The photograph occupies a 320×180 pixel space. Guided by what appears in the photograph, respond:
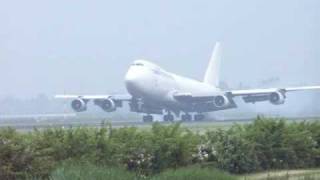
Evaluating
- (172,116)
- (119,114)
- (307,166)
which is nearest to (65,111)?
(119,114)

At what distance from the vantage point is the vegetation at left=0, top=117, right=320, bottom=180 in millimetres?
13594

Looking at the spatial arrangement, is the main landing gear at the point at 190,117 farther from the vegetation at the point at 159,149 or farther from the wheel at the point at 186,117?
the vegetation at the point at 159,149

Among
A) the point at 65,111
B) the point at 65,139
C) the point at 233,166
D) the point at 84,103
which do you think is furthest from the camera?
the point at 65,111

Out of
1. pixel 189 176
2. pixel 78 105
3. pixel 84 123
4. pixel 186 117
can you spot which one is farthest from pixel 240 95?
pixel 189 176

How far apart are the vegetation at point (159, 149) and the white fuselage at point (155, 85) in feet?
155

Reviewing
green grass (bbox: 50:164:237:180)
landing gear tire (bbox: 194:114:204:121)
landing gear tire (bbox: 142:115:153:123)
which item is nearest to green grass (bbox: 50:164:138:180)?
green grass (bbox: 50:164:237:180)

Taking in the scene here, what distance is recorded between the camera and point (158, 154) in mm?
15742

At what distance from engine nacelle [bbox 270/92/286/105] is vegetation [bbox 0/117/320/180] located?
4416 cm

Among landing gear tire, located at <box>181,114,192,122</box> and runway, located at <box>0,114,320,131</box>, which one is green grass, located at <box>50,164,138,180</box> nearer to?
runway, located at <box>0,114,320,131</box>

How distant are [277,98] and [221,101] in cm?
585

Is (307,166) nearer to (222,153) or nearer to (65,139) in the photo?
(222,153)

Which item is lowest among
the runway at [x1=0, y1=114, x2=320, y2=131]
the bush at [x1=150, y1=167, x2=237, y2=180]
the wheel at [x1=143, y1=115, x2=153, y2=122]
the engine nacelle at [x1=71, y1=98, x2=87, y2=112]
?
the bush at [x1=150, y1=167, x2=237, y2=180]

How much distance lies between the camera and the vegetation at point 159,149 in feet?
44.6

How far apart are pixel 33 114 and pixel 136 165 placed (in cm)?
5613
